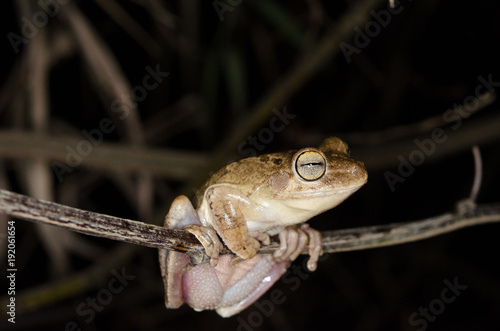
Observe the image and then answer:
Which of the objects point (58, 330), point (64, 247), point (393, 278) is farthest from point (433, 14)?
point (58, 330)

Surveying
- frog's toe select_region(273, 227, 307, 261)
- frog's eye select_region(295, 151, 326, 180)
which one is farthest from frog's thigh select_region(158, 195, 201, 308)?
frog's eye select_region(295, 151, 326, 180)

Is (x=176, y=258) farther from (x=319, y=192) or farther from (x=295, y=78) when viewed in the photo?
(x=295, y=78)

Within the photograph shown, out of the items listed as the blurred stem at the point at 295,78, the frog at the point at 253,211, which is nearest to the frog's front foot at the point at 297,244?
the frog at the point at 253,211

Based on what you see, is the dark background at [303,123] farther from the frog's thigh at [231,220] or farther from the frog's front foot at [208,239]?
the frog's front foot at [208,239]

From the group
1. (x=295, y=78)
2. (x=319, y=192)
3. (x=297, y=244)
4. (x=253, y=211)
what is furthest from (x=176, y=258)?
(x=295, y=78)

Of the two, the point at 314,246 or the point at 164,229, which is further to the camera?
the point at 314,246

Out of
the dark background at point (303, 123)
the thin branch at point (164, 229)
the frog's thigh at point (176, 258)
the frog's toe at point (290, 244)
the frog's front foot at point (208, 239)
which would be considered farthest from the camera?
the dark background at point (303, 123)

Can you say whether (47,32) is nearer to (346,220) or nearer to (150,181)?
(150,181)
